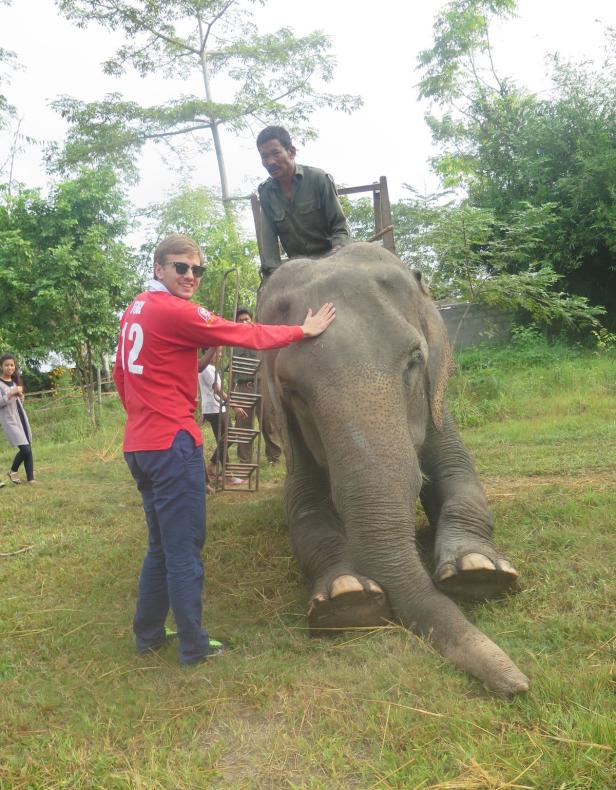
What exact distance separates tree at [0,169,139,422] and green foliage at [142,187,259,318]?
2.06 m

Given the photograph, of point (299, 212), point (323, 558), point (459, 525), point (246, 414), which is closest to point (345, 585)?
point (323, 558)

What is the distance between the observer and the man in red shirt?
117 inches

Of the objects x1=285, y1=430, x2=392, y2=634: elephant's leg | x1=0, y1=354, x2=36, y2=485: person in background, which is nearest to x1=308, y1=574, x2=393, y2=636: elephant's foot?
x1=285, y1=430, x2=392, y2=634: elephant's leg

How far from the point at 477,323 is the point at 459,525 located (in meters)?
12.2

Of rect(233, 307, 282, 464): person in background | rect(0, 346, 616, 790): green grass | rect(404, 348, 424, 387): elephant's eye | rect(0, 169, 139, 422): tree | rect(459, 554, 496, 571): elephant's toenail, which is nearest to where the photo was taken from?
rect(0, 346, 616, 790): green grass

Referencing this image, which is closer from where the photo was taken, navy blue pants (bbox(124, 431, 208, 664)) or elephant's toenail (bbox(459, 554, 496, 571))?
navy blue pants (bbox(124, 431, 208, 664))

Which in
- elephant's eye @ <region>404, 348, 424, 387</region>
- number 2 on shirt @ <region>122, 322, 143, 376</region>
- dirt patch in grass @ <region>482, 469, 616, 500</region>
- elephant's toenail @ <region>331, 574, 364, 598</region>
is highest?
number 2 on shirt @ <region>122, 322, 143, 376</region>

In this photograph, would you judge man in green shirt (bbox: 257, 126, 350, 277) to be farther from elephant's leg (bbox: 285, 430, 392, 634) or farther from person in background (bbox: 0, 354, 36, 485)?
person in background (bbox: 0, 354, 36, 485)

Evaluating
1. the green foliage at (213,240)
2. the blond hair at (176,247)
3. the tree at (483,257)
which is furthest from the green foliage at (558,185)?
the blond hair at (176,247)

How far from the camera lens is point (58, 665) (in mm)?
3215

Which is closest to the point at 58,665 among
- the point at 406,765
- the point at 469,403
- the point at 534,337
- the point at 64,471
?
the point at 406,765

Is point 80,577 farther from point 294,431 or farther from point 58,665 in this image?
point 294,431

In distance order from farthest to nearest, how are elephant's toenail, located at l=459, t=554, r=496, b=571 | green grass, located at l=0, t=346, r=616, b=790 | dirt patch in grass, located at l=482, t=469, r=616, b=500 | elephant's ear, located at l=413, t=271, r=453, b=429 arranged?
dirt patch in grass, located at l=482, t=469, r=616, b=500 < elephant's ear, located at l=413, t=271, r=453, b=429 < elephant's toenail, located at l=459, t=554, r=496, b=571 < green grass, located at l=0, t=346, r=616, b=790

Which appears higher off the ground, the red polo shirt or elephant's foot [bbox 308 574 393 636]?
the red polo shirt
